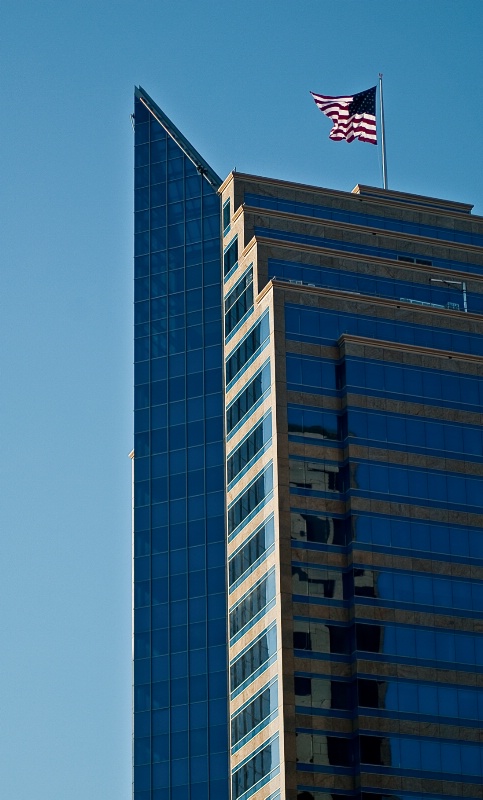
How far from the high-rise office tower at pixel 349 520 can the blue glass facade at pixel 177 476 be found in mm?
2531

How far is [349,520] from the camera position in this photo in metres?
124

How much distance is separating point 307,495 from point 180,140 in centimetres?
4242

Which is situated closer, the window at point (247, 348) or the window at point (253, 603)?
the window at point (253, 603)

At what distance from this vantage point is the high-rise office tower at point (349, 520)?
11875cm

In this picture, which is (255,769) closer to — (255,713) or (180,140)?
(255,713)

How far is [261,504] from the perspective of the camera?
128 metres

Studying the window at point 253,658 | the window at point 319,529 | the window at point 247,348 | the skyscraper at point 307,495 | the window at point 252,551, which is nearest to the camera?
the skyscraper at point 307,495

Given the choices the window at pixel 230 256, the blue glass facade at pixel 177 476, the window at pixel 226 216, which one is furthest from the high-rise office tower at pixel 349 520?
the window at pixel 226 216

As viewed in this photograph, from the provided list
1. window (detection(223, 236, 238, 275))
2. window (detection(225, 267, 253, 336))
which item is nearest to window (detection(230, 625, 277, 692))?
window (detection(225, 267, 253, 336))

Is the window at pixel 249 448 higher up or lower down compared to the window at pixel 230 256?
lower down

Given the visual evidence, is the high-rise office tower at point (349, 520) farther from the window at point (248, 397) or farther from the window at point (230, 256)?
the window at point (230, 256)

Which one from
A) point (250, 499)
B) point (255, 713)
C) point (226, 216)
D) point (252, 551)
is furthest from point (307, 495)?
point (226, 216)

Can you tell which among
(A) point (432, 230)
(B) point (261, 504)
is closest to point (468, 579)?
(B) point (261, 504)

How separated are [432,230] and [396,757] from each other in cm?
4842
